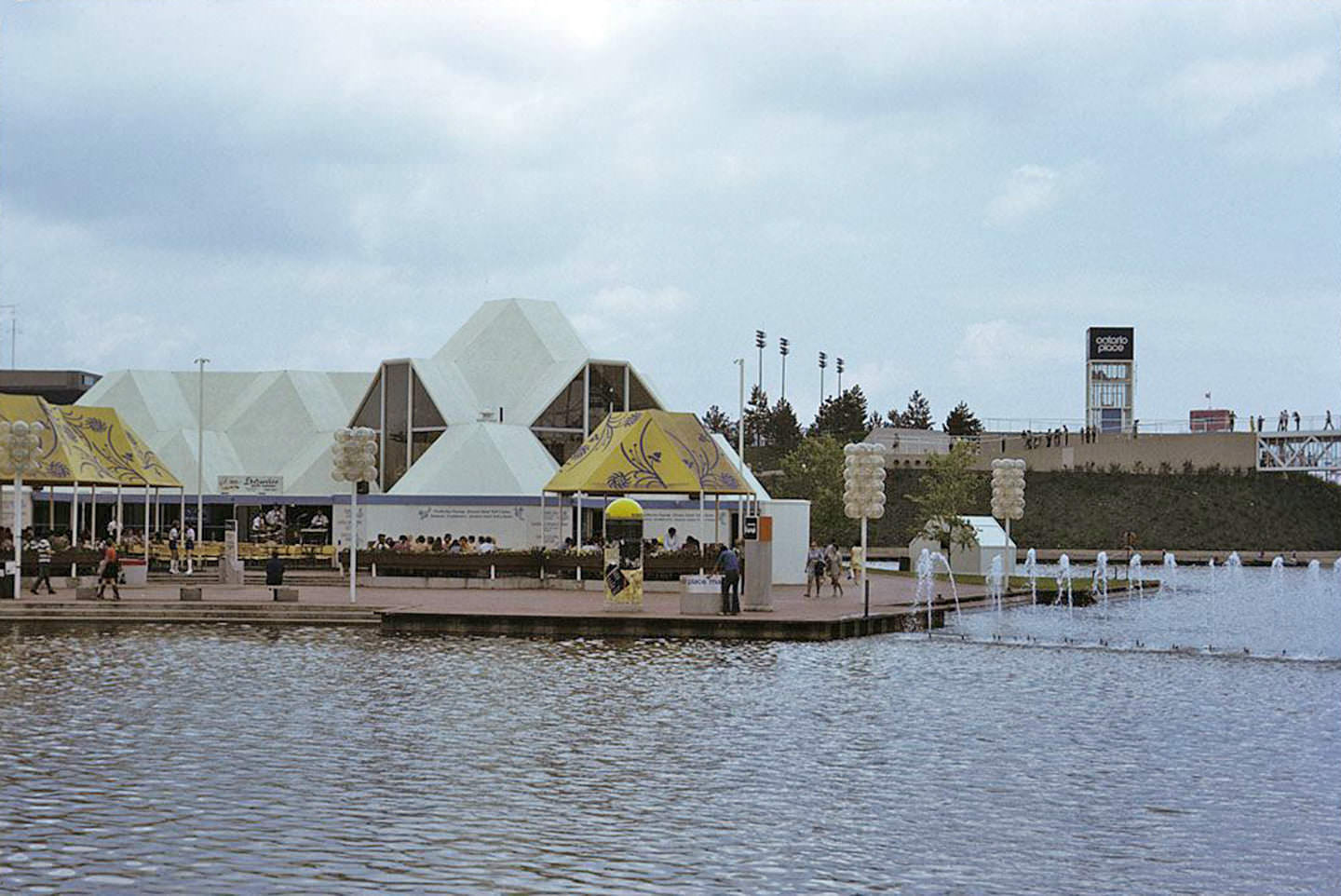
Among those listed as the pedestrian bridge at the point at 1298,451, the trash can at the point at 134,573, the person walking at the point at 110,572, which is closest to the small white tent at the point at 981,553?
the trash can at the point at 134,573

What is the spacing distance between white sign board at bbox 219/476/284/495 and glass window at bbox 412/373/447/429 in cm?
770

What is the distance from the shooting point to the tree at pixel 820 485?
223 ft

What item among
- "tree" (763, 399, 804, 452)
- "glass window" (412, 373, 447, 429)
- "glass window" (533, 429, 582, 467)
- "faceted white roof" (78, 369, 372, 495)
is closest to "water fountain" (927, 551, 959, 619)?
"glass window" (533, 429, 582, 467)

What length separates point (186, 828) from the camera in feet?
34.8

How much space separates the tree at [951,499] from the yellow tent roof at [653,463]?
43.0 ft

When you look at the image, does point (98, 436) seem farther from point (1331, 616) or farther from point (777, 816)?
point (777, 816)

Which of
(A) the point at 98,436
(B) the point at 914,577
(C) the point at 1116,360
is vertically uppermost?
(C) the point at 1116,360

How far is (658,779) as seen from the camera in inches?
508

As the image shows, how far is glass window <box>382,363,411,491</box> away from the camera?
60.3 metres

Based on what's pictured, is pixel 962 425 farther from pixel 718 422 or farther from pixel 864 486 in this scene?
pixel 864 486

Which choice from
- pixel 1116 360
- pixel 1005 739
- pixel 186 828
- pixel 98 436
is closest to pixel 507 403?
pixel 98 436

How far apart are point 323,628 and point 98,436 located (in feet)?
77.0

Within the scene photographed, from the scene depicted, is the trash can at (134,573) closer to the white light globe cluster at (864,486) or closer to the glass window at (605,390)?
the white light globe cluster at (864,486)

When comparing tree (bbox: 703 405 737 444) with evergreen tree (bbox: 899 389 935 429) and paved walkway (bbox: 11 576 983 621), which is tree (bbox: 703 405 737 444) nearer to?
evergreen tree (bbox: 899 389 935 429)
